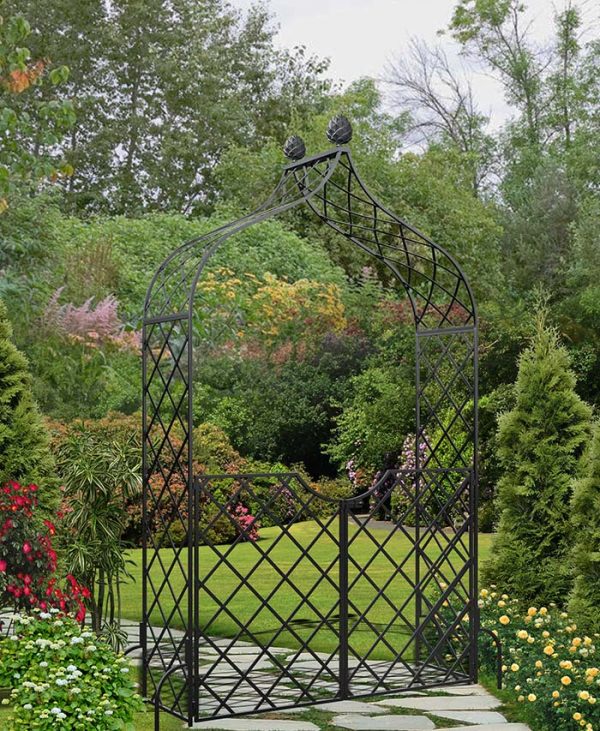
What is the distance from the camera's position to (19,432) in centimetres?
595

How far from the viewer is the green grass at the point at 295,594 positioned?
6305 millimetres

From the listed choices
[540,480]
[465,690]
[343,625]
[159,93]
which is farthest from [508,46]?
[343,625]

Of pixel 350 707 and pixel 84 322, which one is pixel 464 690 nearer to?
pixel 350 707

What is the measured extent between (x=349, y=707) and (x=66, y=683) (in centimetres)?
165

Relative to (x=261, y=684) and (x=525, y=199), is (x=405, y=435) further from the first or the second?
(x=525, y=199)

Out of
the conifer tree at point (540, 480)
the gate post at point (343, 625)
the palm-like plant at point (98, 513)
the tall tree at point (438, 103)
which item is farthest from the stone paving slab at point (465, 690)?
the tall tree at point (438, 103)

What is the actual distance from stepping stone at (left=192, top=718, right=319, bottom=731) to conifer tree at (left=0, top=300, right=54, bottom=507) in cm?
196

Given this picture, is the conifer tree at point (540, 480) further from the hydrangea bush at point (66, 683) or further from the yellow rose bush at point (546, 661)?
the hydrangea bush at point (66, 683)

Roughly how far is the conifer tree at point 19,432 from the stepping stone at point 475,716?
2581mm

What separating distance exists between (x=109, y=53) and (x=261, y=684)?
17489 mm

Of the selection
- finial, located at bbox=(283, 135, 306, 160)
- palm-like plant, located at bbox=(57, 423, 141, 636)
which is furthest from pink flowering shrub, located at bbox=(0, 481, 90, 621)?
finial, located at bbox=(283, 135, 306, 160)

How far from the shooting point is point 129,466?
580 cm

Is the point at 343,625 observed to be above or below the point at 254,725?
above

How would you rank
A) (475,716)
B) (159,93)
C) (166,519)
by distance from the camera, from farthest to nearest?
(159,93) < (166,519) < (475,716)
